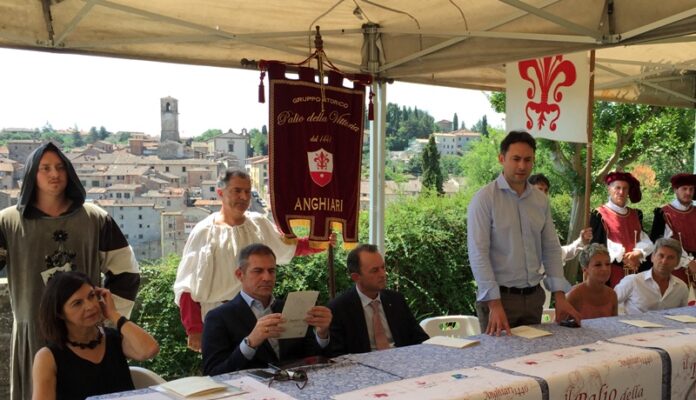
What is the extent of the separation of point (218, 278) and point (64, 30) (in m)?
1.46

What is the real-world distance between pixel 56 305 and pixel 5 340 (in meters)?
2.44

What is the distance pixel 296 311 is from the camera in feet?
7.82

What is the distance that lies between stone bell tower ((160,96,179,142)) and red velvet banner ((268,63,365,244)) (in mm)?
2252

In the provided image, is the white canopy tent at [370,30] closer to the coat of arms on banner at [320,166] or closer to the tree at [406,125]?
the coat of arms on banner at [320,166]

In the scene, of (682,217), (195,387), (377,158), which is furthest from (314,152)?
(682,217)

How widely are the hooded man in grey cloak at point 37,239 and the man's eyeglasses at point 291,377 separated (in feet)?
3.74

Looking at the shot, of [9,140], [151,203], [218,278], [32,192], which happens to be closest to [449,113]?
[151,203]

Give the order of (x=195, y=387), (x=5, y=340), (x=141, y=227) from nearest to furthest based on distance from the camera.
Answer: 1. (x=195, y=387)
2. (x=5, y=340)
3. (x=141, y=227)

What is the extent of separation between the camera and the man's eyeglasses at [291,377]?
210 cm

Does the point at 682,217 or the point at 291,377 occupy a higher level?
the point at 682,217

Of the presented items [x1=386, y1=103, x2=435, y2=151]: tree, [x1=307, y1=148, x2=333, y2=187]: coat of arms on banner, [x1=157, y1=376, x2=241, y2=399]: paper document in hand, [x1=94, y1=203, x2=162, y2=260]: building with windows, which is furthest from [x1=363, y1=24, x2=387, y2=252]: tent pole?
[x1=386, y1=103, x2=435, y2=151]: tree

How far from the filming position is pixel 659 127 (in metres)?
9.50

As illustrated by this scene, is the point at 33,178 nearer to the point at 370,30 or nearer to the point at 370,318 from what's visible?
the point at 370,318

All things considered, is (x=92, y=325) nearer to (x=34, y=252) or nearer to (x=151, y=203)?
(x=34, y=252)
